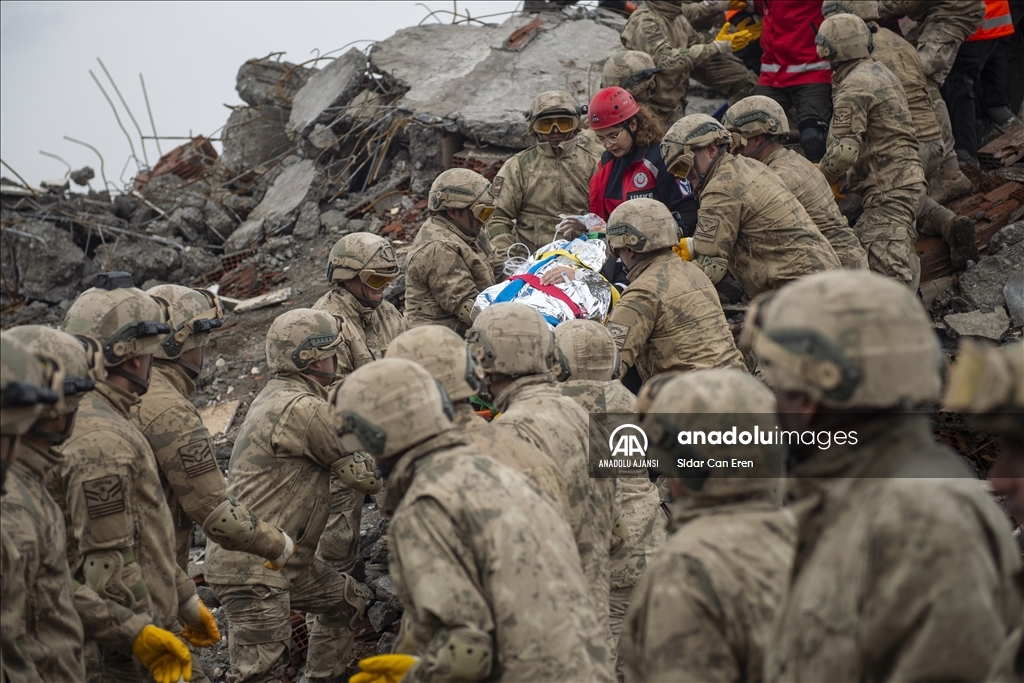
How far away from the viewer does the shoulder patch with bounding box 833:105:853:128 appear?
784cm

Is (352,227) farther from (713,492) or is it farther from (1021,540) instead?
(713,492)

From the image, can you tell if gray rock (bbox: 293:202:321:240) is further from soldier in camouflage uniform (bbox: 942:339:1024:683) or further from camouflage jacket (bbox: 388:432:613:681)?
soldier in camouflage uniform (bbox: 942:339:1024:683)

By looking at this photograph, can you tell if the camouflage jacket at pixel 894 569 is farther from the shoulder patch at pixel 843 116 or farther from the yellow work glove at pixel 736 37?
Result: the yellow work glove at pixel 736 37

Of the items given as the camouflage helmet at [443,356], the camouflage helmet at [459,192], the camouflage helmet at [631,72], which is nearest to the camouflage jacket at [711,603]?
the camouflage helmet at [443,356]

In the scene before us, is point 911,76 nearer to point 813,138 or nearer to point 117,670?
point 813,138

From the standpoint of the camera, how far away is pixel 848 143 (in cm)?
780

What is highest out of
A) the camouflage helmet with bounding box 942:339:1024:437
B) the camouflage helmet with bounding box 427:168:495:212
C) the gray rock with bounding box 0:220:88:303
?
the camouflage helmet with bounding box 942:339:1024:437

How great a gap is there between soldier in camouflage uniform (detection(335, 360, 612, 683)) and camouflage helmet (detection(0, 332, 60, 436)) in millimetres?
993

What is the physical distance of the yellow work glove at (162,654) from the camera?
4.20m

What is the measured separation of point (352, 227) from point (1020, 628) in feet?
32.2

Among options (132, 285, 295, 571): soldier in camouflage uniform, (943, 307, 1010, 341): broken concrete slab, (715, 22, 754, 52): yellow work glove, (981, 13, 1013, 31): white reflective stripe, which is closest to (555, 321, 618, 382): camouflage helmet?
(132, 285, 295, 571): soldier in camouflage uniform

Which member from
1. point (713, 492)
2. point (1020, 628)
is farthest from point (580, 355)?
point (1020, 628)

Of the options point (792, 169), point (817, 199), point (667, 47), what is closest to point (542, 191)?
point (792, 169)

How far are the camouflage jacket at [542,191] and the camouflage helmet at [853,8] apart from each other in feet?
7.97
